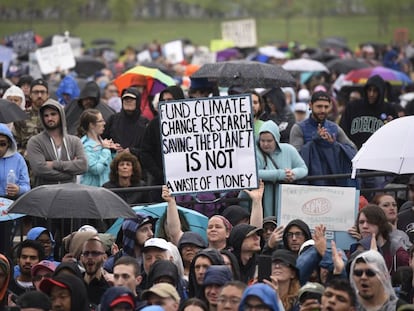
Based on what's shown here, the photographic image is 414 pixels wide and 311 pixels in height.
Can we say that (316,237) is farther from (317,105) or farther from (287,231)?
(317,105)

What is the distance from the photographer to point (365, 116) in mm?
18656

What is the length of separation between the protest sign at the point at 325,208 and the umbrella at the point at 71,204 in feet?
5.69

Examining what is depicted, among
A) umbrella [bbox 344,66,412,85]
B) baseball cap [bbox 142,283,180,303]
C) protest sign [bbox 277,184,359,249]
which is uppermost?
baseball cap [bbox 142,283,180,303]

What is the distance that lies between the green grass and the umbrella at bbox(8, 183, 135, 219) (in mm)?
64668

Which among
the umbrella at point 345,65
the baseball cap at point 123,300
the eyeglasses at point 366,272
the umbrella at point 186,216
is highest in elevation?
the eyeglasses at point 366,272

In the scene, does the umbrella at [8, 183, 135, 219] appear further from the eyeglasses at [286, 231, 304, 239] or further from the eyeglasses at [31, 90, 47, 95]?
the eyeglasses at [31, 90, 47, 95]

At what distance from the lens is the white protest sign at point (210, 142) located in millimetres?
14570

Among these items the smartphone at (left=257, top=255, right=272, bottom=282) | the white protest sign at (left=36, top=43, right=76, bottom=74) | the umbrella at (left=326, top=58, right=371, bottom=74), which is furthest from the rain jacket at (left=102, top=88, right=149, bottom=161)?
the umbrella at (left=326, top=58, right=371, bottom=74)

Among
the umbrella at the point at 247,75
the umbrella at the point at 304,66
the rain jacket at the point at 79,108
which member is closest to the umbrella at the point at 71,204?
the umbrella at the point at 247,75

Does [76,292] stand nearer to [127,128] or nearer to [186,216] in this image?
[186,216]

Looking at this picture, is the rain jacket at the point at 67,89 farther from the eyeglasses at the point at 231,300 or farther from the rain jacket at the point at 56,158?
the eyeglasses at the point at 231,300

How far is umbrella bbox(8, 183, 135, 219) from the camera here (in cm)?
1299

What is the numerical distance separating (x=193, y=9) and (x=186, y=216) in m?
103

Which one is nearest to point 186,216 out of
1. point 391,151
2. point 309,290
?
point 391,151
